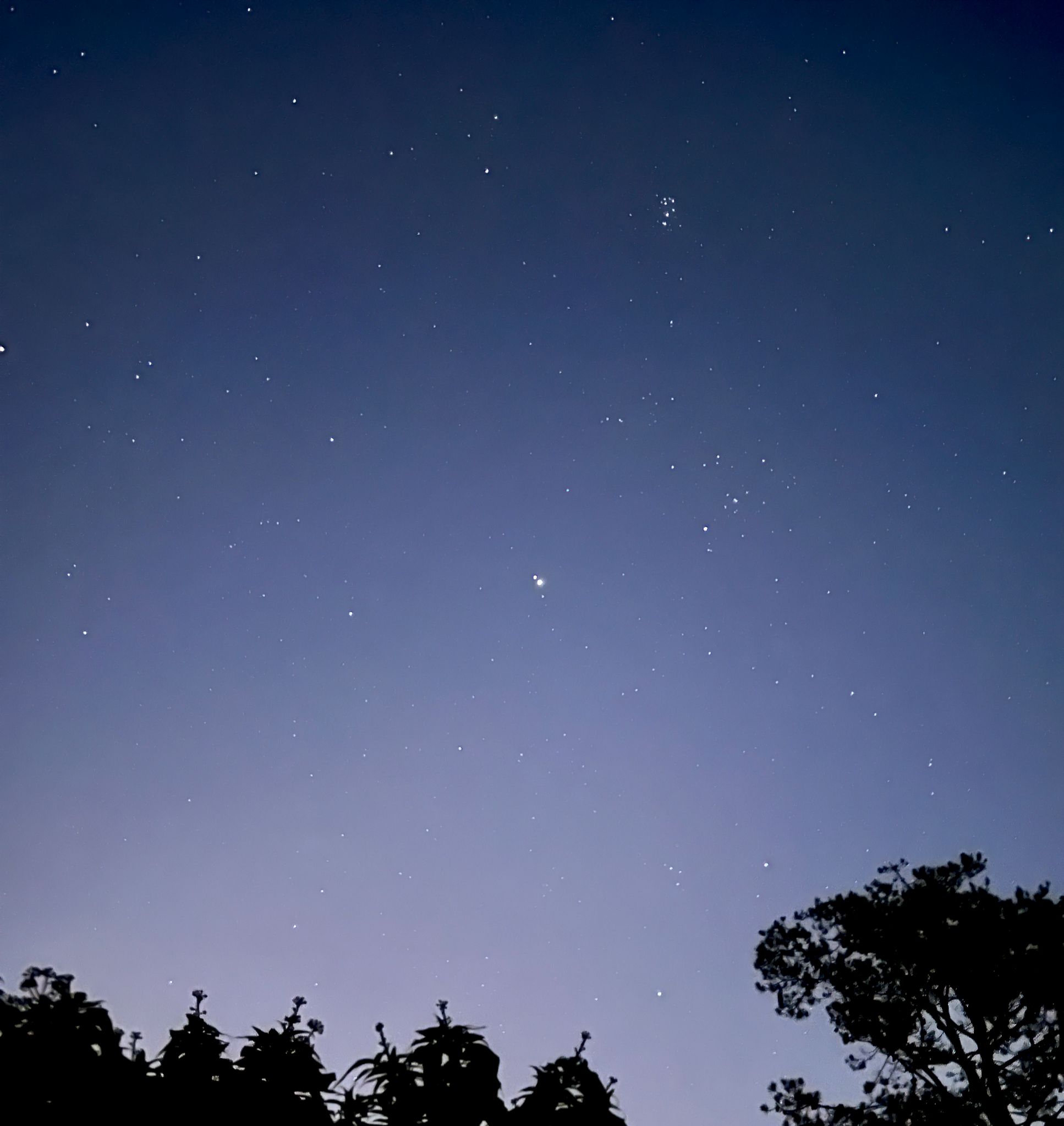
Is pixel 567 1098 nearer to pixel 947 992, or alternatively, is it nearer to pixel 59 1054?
pixel 59 1054

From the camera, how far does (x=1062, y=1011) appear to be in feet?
48.2

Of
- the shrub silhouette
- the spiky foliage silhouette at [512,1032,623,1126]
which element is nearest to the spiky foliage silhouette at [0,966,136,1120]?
the shrub silhouette

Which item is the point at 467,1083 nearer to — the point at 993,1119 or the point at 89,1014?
the point at 89,1014

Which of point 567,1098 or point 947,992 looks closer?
point 567,1098

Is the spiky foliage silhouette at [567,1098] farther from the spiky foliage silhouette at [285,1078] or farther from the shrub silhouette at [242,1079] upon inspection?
the spiky foliage silhouette at [285,1078]

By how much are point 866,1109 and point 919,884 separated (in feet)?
14.3

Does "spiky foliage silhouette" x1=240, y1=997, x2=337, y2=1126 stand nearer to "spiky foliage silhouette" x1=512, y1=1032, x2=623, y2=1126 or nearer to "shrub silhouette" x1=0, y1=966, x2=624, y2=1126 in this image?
"shrub silhouette" x1=0, y1=966, x2=624, y2=1126

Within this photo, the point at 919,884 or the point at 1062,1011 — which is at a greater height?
the point at 919,884

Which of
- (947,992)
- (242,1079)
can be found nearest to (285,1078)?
(242,1079)

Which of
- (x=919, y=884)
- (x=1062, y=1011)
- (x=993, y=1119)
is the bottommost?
(x=993, y=1119)

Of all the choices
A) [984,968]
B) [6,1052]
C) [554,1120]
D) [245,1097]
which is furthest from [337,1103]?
[984,968]

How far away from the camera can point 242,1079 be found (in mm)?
4082

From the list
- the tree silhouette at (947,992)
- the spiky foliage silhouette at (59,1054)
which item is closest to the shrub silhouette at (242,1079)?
the spiky foliage silhouette at (59,1054)

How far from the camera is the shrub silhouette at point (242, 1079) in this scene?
3570mm
